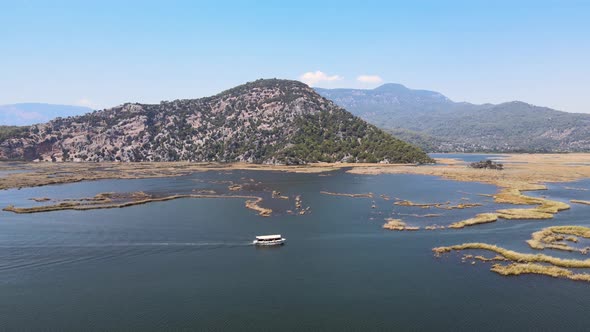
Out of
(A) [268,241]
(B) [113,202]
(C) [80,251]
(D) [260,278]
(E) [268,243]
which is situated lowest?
(D) [260,278]

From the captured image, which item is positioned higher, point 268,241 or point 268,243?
point 268,241

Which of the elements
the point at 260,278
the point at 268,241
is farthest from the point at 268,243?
the point at 260,278

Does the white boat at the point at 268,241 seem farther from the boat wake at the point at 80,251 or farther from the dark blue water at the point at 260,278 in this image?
the dark blue water at the point at 260,278

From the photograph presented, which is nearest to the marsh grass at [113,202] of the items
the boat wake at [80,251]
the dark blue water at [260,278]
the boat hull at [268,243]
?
the dark blue water at [260,278]

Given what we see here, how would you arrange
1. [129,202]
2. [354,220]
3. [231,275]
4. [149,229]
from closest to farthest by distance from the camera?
[231,275]
[149,229]
[354,220]
[129,202]

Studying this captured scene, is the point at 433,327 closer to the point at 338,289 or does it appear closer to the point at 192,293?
the point at 338,289

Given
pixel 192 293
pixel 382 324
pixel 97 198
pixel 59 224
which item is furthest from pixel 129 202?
pixel 382 324

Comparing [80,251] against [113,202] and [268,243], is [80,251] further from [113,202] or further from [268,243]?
[113,202]

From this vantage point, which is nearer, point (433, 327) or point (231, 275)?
point (433, 327)
